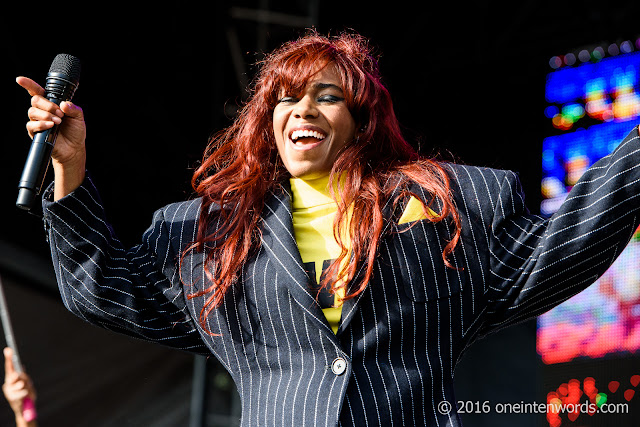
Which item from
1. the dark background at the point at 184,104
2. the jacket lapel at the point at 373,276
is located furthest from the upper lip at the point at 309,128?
the dark background at the point at 184,104

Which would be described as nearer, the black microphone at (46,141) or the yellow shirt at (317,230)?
the black microphone at (46,141)

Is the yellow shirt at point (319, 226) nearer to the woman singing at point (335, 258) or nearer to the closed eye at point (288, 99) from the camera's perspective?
the woman singing at point (335, 258)

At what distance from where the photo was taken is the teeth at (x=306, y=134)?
1823mm

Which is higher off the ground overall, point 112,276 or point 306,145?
point 306,145

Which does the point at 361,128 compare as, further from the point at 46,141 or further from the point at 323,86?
the point at 46,141

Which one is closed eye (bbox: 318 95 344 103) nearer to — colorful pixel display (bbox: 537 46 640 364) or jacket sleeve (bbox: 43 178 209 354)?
jacket sleeve (bbox: 43 178 209 354)

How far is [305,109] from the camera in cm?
183

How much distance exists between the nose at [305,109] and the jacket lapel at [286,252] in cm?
17

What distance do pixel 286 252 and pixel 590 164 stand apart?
3275 millimetres

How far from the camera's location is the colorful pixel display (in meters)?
4.35

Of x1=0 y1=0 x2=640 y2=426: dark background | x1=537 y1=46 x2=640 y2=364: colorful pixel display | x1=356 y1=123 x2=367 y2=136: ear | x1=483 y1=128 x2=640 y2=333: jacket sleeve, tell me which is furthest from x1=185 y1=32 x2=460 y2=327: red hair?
x1=537 y1=46 x2=640 y2=364: colorful pixel display

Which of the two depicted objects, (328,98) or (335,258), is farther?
(328,98)

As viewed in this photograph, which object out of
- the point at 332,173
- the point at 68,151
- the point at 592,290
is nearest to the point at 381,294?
the point at 332,173

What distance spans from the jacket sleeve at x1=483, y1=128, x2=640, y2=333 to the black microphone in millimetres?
865
